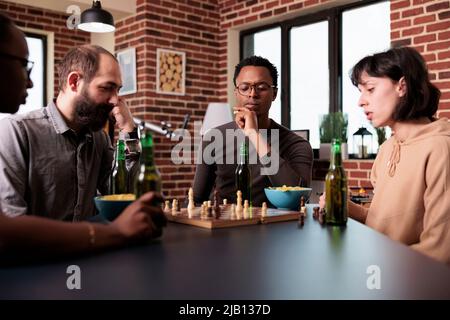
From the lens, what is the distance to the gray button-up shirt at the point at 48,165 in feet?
5.03

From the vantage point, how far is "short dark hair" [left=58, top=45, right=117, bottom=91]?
5.59 feet

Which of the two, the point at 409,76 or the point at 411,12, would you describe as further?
the point at 411,12

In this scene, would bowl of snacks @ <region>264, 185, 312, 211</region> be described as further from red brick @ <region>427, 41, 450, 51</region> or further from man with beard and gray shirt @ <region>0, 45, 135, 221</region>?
red brick @ <region>427, 41, 450, 51</region>

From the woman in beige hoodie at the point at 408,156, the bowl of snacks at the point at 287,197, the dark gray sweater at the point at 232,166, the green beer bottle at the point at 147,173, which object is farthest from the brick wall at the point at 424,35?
the green beer bottle at the point at 147,173

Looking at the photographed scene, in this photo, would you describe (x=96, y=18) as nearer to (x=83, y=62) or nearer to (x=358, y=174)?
(x=83, y=62)

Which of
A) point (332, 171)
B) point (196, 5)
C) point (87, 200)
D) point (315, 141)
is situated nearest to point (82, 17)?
point (196, 5)

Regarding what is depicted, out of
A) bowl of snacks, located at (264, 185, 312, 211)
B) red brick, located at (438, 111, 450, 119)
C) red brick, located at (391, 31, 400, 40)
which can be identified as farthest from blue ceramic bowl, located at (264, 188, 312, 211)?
red brick, located at (391, 31, 400, 40)

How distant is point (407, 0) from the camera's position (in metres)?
3.59

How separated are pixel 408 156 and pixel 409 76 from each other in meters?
0.27

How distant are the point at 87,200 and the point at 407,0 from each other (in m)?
3.02

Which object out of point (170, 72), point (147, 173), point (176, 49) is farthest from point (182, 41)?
point (147, 173)

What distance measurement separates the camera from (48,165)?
165cm

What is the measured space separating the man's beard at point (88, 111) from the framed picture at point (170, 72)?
9.27 ft

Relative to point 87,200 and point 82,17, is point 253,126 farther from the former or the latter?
point 82,17
